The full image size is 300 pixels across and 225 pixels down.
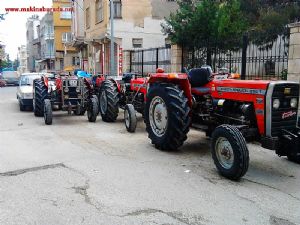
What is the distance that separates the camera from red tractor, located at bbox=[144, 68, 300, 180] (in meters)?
5.28

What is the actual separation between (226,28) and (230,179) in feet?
27.4

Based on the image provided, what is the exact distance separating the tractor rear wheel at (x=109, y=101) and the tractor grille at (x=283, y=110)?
18.3ft

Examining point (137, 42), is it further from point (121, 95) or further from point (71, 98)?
point (121, 95)

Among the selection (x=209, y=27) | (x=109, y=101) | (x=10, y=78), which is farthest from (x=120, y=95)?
(x=10, y=78)

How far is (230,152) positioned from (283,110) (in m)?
1.01

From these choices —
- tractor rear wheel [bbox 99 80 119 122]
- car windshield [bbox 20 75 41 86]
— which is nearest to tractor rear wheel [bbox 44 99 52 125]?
tractor rear wheel [bbox 99 80 119 122]

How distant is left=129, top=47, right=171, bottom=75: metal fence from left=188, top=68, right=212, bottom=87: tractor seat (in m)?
8.75

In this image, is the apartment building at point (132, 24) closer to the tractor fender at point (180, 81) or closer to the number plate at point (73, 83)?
the number plate at point (73, 83)

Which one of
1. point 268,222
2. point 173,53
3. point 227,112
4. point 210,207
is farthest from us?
point 173,53

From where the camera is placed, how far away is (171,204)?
174 inches

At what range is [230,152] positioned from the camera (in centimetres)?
534

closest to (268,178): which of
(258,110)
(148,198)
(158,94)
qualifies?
(258,110)

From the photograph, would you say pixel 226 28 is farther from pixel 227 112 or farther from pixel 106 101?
pixel 227 112

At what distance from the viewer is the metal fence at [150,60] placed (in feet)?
53.1
